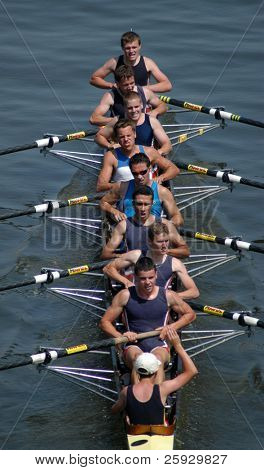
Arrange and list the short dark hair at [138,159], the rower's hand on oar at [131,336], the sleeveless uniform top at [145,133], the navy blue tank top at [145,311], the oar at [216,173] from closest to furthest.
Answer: the rower's hand on oar at [131,336] < the navy blue tank top at [145,311] < the short dark hair at [138,159] < the sleeveless uniform top at [145,133] < the oar at [216,173]

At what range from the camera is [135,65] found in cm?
2139

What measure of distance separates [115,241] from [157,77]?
5782mm

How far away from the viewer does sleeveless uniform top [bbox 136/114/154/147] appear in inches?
762

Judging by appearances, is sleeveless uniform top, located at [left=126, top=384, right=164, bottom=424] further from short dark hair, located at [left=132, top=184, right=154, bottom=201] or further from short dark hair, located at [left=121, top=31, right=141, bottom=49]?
short dark hair, located at [left=121, top=31, right=141, bottom=49]

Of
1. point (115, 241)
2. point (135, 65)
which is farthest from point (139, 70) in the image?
point (115, 241)

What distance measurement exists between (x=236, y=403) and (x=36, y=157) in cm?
975

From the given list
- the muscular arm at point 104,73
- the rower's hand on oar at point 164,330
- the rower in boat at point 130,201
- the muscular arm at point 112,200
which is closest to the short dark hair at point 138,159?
the rower in boat at point 130,201

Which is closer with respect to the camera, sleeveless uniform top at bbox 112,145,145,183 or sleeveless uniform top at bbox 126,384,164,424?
sleeveless uniform top at bbox 126,384,164,424

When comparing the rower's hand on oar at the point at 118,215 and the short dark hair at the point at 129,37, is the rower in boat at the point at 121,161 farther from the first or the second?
the short dark hair at the point at 129,37

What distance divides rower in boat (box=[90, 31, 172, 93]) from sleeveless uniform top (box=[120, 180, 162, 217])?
12.3 ft

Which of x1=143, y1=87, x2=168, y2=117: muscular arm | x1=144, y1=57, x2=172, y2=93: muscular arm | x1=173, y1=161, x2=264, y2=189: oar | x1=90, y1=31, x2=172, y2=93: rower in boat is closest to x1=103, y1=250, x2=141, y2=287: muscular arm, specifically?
x1=173, y1=161, x2=264, y2=189: oar

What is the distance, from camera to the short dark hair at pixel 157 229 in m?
15.4

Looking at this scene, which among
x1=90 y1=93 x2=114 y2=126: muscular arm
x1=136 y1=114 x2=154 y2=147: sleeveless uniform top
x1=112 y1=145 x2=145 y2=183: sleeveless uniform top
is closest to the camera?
x1=112 y1=145 x2=145 y2=183: sleeveless uniform top

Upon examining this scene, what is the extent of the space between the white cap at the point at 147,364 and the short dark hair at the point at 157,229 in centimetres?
217
